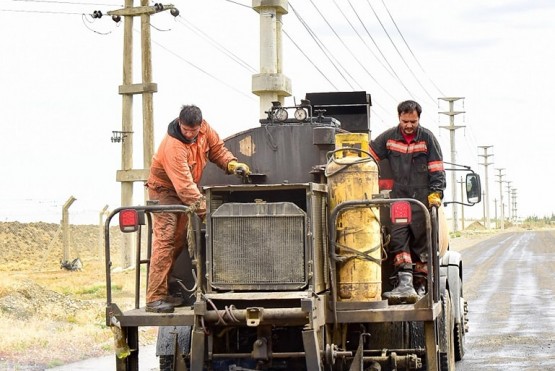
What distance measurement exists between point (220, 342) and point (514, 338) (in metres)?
7.20

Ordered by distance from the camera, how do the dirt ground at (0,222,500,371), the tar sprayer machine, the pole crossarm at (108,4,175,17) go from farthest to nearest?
1. the pole crossarm at (108,4,175,17)
2. the dirt ground at (0,222,500,371)
3. the tar sprayer machine

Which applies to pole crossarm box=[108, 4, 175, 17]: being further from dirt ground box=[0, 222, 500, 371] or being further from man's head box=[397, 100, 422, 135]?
man's head box=[397, 100, 422, 135]

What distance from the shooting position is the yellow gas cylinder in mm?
8625

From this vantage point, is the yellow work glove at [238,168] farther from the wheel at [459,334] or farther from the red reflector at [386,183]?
the wheel at [459,334]

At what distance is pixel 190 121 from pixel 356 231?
63.7 inches

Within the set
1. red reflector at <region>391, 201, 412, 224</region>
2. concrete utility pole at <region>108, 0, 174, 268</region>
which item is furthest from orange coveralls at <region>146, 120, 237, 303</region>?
concrete utility pole at <region>108, 0, 174, 268</region>

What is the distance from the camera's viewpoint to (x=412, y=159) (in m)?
9.87

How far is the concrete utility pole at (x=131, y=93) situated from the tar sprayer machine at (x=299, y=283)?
57.6 feet

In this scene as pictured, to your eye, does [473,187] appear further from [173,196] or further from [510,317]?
[510,317]

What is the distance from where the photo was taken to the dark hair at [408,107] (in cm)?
973

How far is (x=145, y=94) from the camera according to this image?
88.7ft

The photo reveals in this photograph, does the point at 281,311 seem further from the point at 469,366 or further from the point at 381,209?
the point at 469,366

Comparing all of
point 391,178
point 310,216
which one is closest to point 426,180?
point 391,178

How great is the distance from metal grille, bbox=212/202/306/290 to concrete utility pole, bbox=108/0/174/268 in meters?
18.6
